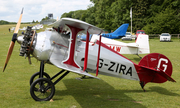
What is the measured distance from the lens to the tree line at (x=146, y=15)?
1832 inches

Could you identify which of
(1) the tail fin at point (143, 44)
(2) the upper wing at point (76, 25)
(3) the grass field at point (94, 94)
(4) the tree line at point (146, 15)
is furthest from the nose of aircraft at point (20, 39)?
(4) the tree line at point (146, 15)

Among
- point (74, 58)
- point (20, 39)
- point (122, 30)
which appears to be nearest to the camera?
point (20, 39)

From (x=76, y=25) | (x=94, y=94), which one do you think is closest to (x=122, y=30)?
(x=94, y=94)

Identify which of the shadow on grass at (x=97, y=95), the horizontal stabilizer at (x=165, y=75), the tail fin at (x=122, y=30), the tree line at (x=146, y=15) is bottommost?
the shadow on grass at (x=97, y=95)

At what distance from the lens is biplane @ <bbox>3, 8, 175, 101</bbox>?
557cm

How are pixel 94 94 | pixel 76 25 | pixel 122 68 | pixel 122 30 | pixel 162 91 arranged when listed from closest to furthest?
pixel 76 25
pixel 122 68
pixel 94 94
pixel 162 91
pixel 122 30

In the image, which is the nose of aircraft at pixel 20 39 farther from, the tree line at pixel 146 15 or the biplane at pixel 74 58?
the tree line at pixel 146 15

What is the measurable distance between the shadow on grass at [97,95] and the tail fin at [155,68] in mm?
789

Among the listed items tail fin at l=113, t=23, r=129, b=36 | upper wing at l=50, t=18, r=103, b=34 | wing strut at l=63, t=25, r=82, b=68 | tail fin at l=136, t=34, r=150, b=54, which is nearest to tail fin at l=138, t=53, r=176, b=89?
upper wing at l=50, t=18, r=103, b=34

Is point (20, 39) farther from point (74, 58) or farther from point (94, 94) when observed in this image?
point (94, 94)

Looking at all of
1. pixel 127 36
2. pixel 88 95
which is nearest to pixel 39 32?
pixel 88 95

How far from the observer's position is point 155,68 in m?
6.44

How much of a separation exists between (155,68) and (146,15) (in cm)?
5869

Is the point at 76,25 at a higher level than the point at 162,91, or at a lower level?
higher
